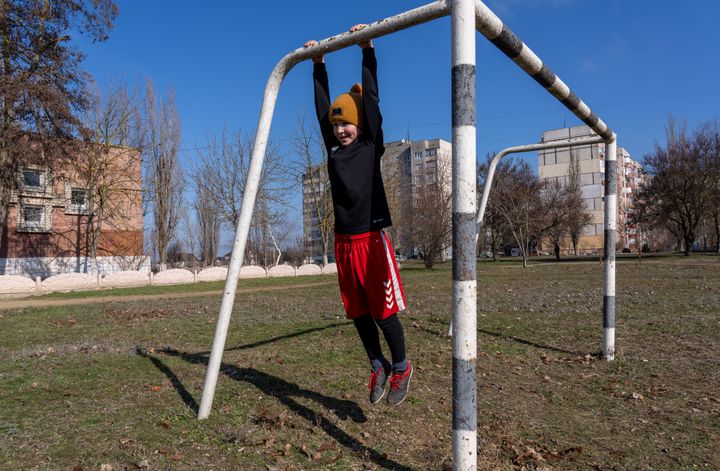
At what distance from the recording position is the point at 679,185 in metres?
37.5

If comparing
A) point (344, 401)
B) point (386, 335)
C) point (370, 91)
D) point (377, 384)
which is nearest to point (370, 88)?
point (370, 91)

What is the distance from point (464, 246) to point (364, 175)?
106 cm

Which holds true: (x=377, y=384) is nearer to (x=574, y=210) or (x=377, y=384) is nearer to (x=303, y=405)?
(x=303, y=405)

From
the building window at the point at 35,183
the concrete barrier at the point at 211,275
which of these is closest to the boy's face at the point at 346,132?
the concrete barrier at the point at 211,275

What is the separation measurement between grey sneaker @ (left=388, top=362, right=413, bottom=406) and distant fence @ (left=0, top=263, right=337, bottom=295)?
15.7 metres

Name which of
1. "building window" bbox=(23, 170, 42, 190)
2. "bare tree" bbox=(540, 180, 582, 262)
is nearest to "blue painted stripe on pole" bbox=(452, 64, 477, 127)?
"building window" bbox=(23, 170, 42, 190)

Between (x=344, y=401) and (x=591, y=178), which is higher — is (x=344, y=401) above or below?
below

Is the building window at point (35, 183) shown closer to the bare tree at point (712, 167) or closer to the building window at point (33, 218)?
the building window at point (33, 218)

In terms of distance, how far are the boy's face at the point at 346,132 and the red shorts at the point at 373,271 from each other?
641 millimetres

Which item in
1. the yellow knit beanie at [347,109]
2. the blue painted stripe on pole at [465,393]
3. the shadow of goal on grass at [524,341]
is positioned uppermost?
the yellow knit beanie at [347,109]

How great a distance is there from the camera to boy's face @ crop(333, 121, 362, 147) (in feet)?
10.2

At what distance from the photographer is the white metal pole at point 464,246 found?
85.0 inches

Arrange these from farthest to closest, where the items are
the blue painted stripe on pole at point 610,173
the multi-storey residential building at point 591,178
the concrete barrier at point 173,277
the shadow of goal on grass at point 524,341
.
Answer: the multi-storey residential building at point 591,178 < the concrete barrier at point 173,277 < the shadow of goal on grass at point 524,341 < the blue painted stripe on pole at point 610,173

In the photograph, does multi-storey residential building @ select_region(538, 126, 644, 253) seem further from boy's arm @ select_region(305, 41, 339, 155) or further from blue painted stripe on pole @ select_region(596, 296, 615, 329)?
boy's arm @ select_region(305, 41, 339, 155)
